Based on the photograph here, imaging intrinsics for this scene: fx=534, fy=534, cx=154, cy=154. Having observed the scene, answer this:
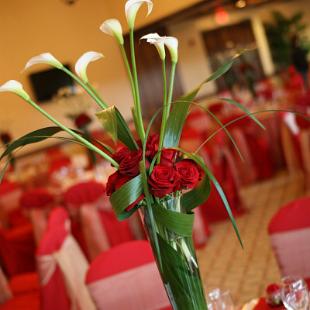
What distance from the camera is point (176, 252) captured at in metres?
1.37

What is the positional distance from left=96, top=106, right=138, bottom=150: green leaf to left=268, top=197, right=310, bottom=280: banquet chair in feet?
3.28

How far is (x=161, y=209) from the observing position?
1.34 metres

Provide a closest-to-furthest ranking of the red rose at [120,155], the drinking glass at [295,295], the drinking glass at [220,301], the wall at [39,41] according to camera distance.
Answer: the red rose at [120,155] → the drinking glass at [295,295] → the drinking glass at [220,301] → the wall at [39,41]

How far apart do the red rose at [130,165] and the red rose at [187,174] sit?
102mm

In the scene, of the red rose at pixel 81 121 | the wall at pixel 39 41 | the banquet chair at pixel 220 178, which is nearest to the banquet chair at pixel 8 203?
the red rose at pixel 81 121

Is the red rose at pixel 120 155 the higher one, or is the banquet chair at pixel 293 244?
the red rose at pixel 120 155

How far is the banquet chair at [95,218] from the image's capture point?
4.34 metres

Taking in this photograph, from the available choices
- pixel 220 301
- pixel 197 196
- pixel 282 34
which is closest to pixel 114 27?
pixel 197 196

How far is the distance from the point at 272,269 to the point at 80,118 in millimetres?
1944

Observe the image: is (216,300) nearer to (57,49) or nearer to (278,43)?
(57,49)

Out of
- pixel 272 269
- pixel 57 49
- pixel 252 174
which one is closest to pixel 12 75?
pixel 57 49

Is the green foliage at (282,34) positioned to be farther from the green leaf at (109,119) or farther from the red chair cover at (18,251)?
the green leaf at (109,119)

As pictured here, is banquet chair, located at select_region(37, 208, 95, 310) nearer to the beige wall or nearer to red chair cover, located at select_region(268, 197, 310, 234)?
red chair cover, located at select_region(268, 197, 310, 234)

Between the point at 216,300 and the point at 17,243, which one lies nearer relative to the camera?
the point at 216,300
